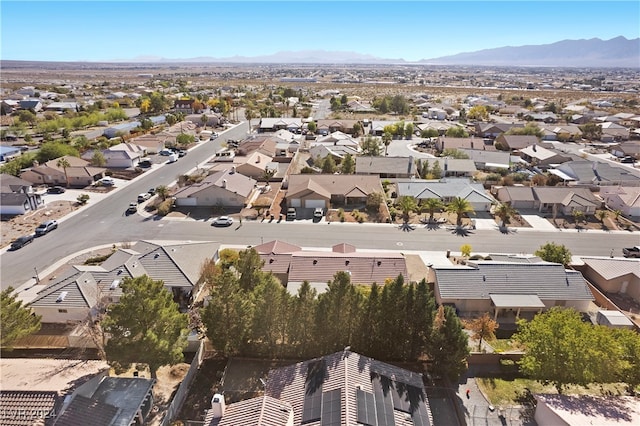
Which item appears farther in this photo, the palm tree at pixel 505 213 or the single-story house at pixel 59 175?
the single-story house at pixel 59 175

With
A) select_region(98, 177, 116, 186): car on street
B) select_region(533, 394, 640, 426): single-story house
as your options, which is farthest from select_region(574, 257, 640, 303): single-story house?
select_region(98, 177, 116, 186): car on street

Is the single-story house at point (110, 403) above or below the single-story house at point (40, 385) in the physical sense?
below

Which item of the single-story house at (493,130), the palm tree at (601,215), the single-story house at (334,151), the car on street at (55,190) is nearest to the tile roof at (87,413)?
the car on street at (55,190)

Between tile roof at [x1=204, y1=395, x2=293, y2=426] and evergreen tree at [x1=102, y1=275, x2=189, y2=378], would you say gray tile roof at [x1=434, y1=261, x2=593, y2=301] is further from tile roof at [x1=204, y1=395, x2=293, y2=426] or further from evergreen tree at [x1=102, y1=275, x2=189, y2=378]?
evergreen tree at [x1=102, y1=275, x2=189, y2=378]

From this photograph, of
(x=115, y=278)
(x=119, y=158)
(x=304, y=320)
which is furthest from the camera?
(x=119, y=158)

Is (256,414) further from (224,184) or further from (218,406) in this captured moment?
(224,184)

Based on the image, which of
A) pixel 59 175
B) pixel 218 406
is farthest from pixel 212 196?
pixel 218 406

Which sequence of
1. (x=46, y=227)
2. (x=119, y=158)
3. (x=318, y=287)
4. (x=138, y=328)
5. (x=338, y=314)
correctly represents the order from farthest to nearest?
(x=119, y=158), (x=46, y=227), (x=318, y=287), (x=338, y=314), (x=138, y=328)

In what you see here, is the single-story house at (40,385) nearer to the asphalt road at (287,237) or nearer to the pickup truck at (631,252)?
the asphalt road at (287,237)
